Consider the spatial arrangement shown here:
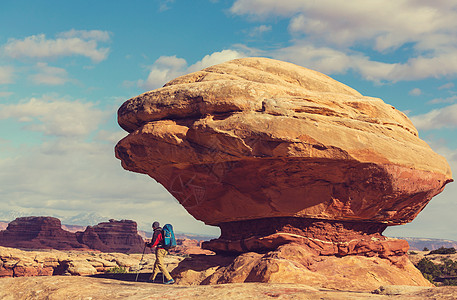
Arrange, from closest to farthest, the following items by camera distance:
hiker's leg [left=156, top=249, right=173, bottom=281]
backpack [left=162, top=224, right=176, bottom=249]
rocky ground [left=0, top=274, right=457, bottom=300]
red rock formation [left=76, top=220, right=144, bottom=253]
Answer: rocky ground [left=0, top=274, right=457, bottom=300], hiker's leg [left=156, top=249, right=173, bottom=281], backpack [left=162, top=224, right=176, bottom=249], red rock formation [left=76, top=220, right=144, bottom=253]

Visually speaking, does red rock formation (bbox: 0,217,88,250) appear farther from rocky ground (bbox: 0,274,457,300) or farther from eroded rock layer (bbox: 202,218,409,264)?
rocky ground (bbox: 0,274,457,300)

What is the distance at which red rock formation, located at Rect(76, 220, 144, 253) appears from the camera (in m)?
76.7

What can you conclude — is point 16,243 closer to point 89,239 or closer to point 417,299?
point 89,239

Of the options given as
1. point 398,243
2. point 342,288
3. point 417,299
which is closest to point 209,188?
point 342,288

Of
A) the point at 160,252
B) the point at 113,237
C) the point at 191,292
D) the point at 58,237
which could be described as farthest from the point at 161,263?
the point at 113,237

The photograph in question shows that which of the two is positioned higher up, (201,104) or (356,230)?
(201,104)

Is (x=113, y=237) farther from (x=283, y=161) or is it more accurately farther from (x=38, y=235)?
(x=283, y=161)

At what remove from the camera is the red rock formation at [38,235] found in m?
72.8

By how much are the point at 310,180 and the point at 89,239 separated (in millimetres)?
70177

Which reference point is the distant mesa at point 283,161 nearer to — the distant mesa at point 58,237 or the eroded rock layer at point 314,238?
the eroded rock layer at point 314,238

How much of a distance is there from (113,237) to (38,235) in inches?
479

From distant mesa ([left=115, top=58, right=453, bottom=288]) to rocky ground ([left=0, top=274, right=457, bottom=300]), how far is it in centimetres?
404

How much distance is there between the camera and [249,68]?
1584 centimetres

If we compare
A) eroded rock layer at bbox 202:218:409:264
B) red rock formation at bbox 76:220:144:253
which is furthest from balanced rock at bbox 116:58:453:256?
red rock formation at bbox 76:220:144:253
